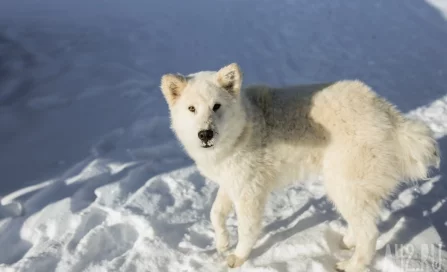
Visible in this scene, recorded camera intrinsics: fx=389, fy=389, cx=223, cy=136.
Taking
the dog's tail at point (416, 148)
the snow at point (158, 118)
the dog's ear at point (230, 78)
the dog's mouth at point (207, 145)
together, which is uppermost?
the dog's tail at point (416, 148)

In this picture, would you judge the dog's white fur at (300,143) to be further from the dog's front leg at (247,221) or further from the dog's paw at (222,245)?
the dog's paw at (222,245)

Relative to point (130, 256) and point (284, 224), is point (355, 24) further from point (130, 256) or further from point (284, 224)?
point (130, 256)

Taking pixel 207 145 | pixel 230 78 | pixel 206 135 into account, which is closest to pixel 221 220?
pixel 207 145

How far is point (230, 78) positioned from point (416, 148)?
169 cm

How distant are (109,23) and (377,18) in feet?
Answer: 23.5

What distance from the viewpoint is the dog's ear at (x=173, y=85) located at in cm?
332

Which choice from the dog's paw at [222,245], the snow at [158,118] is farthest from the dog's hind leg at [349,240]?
the dog's paw at [222,245]

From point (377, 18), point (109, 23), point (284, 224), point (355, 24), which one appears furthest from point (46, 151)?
point (377, 18)

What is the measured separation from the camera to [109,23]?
31.5 feet

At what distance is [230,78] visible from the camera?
3381 millimetres

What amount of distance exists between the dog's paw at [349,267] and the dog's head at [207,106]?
1.52 m

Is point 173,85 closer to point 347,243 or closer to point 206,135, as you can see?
point 206,135

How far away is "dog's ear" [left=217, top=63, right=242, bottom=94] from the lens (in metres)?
3.34

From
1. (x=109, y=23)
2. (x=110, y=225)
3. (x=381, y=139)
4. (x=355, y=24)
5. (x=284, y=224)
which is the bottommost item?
(x=109, y=23)
